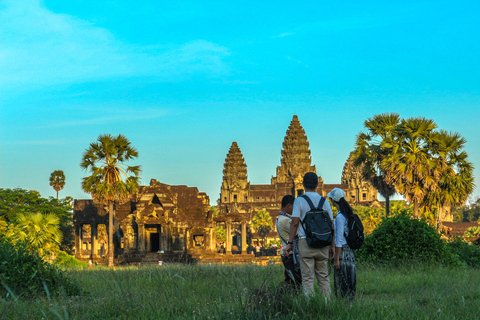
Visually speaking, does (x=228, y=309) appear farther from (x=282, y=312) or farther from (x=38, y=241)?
(x=38, y=241)

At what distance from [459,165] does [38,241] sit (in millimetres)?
22192

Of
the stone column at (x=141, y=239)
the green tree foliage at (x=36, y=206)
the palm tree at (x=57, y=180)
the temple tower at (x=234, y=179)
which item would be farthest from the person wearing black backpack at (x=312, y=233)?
the temple tower at (x=234, y=179)

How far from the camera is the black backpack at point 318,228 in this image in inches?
280

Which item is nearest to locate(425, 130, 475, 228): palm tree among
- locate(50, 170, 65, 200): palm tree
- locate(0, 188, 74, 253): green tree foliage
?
locate(0, 188, 74, 253): green tree foliage

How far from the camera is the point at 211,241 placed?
41.0 m

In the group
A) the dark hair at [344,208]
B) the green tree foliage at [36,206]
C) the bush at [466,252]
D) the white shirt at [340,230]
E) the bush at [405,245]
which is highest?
the green tree foliage at [36,206]

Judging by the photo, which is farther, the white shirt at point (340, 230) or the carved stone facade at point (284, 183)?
Result: the carved stone facade at point (284, 183)

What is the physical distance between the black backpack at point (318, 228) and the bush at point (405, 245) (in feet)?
25.5

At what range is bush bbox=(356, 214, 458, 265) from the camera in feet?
47.1

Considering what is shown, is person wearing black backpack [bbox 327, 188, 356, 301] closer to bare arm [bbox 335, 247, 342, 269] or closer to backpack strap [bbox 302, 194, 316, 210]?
bare arm [bbox 335, 247, 342, 269]

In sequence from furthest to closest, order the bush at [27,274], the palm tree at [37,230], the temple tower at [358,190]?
the temple tower at [358,190] < the palm tree at [37,230] < the bush at [27,274]

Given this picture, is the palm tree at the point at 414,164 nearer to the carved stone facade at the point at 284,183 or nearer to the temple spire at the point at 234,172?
the carved stone facade at the point at 284,183

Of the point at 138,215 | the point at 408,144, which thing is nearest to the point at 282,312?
the point at 408,144

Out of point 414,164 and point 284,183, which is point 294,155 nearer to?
point 284,183
